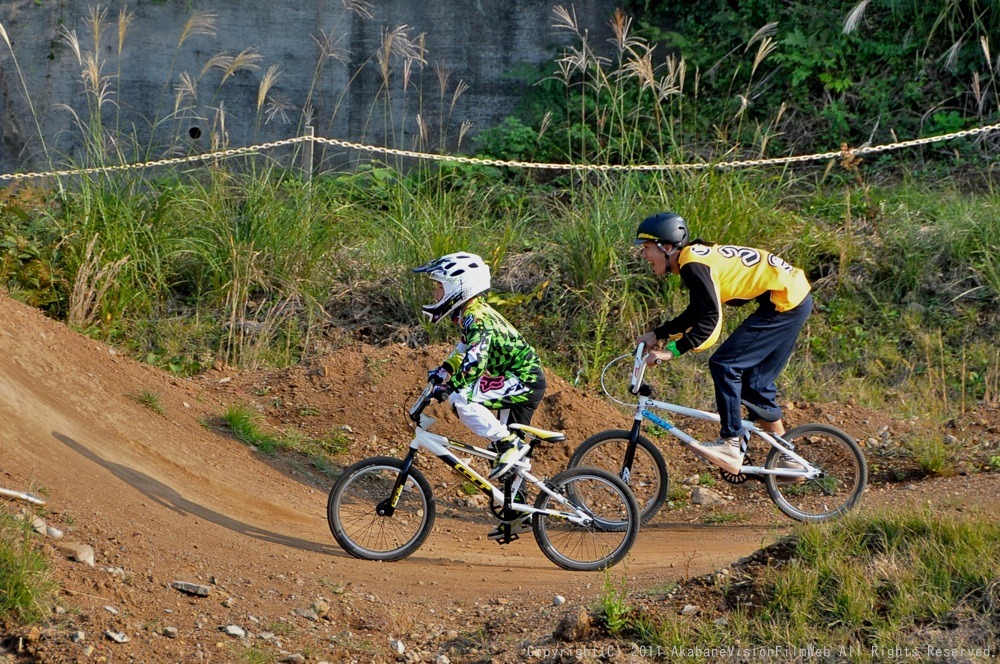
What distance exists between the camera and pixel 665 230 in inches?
269

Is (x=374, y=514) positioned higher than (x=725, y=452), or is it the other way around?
(x=725, y=452)

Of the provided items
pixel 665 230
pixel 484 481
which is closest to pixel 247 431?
pixel 484 481

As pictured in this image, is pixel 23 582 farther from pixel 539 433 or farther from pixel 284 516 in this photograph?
pixel 539 433

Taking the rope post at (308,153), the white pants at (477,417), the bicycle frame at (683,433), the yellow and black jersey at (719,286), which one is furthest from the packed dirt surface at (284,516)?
the rope post at (308,153)

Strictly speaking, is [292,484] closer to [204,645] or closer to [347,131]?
→ [204,645]

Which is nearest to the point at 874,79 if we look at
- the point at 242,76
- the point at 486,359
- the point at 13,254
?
the point at 242,76

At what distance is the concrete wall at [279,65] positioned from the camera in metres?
13.0

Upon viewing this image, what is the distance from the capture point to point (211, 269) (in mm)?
10203

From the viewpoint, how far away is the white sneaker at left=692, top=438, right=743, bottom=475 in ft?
23.2

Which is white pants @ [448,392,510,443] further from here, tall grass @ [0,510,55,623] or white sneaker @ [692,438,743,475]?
tall grass @ [0,510,55,623]

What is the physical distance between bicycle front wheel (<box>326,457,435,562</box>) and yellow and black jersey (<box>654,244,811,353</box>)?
189 cm

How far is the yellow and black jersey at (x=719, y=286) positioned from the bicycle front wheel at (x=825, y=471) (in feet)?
3.04

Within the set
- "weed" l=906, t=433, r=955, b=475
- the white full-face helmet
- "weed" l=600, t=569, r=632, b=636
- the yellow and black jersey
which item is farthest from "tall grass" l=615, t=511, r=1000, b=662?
"weed" l=906, t=433, r=955, b=475

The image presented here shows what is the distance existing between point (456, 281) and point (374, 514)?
1.51 meters
